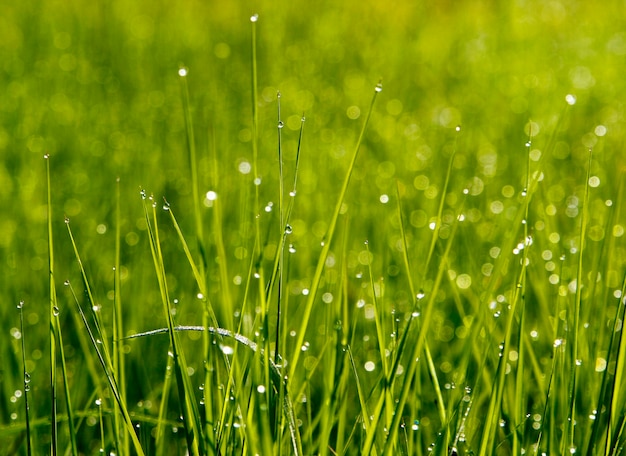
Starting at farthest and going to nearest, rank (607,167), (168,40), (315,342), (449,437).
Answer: (168,40), (607,167), (315,342), (449,437)

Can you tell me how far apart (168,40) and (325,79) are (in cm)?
70

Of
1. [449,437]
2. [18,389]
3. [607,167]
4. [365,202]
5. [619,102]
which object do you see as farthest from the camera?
[619,102]

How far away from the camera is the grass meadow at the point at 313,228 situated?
708 millimetres

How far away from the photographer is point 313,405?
1.06 m

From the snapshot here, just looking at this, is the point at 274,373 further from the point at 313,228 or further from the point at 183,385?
the point at 313,228

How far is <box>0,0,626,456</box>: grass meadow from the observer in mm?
708

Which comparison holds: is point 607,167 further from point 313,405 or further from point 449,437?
point 449,437

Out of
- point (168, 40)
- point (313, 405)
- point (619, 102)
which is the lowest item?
point (313, 405)

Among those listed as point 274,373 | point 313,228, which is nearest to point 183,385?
point 274,373

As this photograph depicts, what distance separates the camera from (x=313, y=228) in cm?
149

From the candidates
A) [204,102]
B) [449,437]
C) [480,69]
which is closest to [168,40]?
[204,102]

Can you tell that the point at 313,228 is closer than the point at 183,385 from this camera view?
No

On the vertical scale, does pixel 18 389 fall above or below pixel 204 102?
below

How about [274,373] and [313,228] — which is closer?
[274,373]
